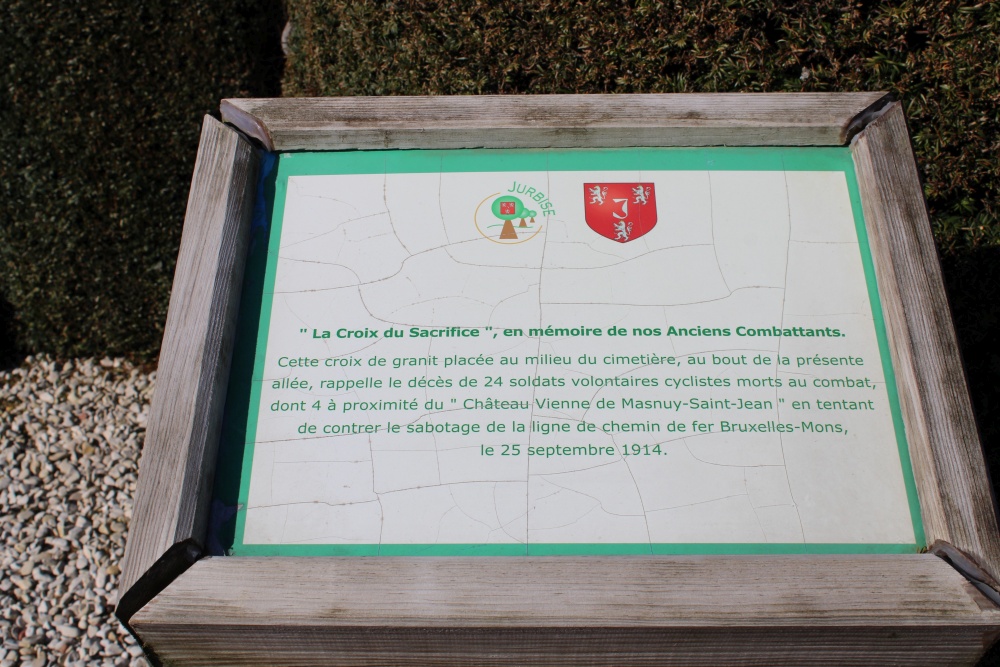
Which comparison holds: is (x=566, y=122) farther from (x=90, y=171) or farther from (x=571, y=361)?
(x=90, y=171)

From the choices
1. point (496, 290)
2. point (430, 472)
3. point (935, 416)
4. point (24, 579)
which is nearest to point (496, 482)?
point (430, 472)

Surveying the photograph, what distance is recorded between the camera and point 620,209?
69.4 inches

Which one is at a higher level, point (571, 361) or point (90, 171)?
point (90, 171)

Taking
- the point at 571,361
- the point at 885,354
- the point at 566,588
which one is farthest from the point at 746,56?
the point at 566,588

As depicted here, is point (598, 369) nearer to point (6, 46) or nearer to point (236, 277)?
point (236, 277)

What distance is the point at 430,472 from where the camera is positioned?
1.52m

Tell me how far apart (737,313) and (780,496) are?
38cm

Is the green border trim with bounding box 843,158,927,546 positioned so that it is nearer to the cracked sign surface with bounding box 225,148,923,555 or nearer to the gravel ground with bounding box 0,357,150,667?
the cracked sign surface with bounding box 225,148,923,555

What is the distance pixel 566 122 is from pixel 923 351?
2.96ft

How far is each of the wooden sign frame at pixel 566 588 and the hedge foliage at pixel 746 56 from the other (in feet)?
5.33

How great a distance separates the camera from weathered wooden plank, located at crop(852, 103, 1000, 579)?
57.4 inches

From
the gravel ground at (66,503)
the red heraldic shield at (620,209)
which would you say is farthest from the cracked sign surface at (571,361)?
the gravel ground at (66,503)

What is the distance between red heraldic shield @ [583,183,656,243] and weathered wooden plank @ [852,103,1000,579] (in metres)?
0.48

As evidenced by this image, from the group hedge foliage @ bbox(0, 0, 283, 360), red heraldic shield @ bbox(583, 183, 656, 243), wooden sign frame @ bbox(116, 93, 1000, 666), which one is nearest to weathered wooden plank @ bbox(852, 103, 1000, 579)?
wooden sign frame @ bbox(116, 93, 1000, 666)
